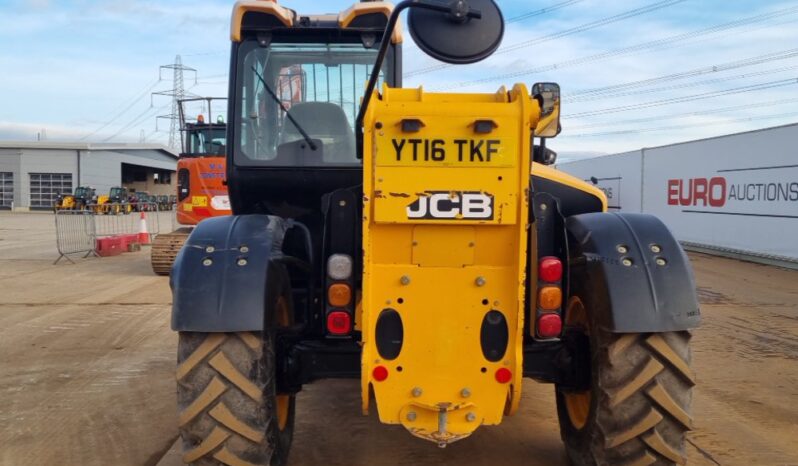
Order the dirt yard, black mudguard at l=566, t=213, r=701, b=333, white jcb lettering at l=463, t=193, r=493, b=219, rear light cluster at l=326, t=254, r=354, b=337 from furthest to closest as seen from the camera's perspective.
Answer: the dirt yard → rear light cluster at l=326, t=254, r=354, b=337 → black mudguard at l=566, t=213, r=701, b=333 → white jcb lettering at l=463, t=193, r=493, b=219

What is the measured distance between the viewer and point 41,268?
1379cm

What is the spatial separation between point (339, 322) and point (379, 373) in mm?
410

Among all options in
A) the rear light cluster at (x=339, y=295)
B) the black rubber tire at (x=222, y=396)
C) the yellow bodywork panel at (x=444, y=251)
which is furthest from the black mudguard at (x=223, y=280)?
the yellow bodywork panel at (x=444, y=251)

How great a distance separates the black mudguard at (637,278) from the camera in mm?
3096

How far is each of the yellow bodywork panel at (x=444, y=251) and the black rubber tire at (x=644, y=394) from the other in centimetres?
46

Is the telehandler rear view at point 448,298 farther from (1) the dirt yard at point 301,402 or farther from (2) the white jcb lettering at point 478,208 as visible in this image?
(1) the dirt yard at point 301,402

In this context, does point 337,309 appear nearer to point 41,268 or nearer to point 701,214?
point 41,268

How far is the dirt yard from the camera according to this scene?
13.9 feet

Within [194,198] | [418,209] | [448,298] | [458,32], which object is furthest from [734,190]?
[458,32]

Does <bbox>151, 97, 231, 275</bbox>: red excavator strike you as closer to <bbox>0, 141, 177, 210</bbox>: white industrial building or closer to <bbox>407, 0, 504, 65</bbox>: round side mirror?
<bbox>407, 0, 504, 65</bbox>: round side mirror

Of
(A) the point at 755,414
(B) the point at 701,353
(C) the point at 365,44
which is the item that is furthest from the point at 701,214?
(C) the point at 365,44

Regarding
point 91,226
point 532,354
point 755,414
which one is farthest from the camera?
point 91,226

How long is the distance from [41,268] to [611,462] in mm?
13323

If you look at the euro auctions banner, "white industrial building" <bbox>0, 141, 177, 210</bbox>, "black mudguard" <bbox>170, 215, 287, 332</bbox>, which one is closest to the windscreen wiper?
"black mudguard" <bbox>170, 215, 287, 332</bbox>
